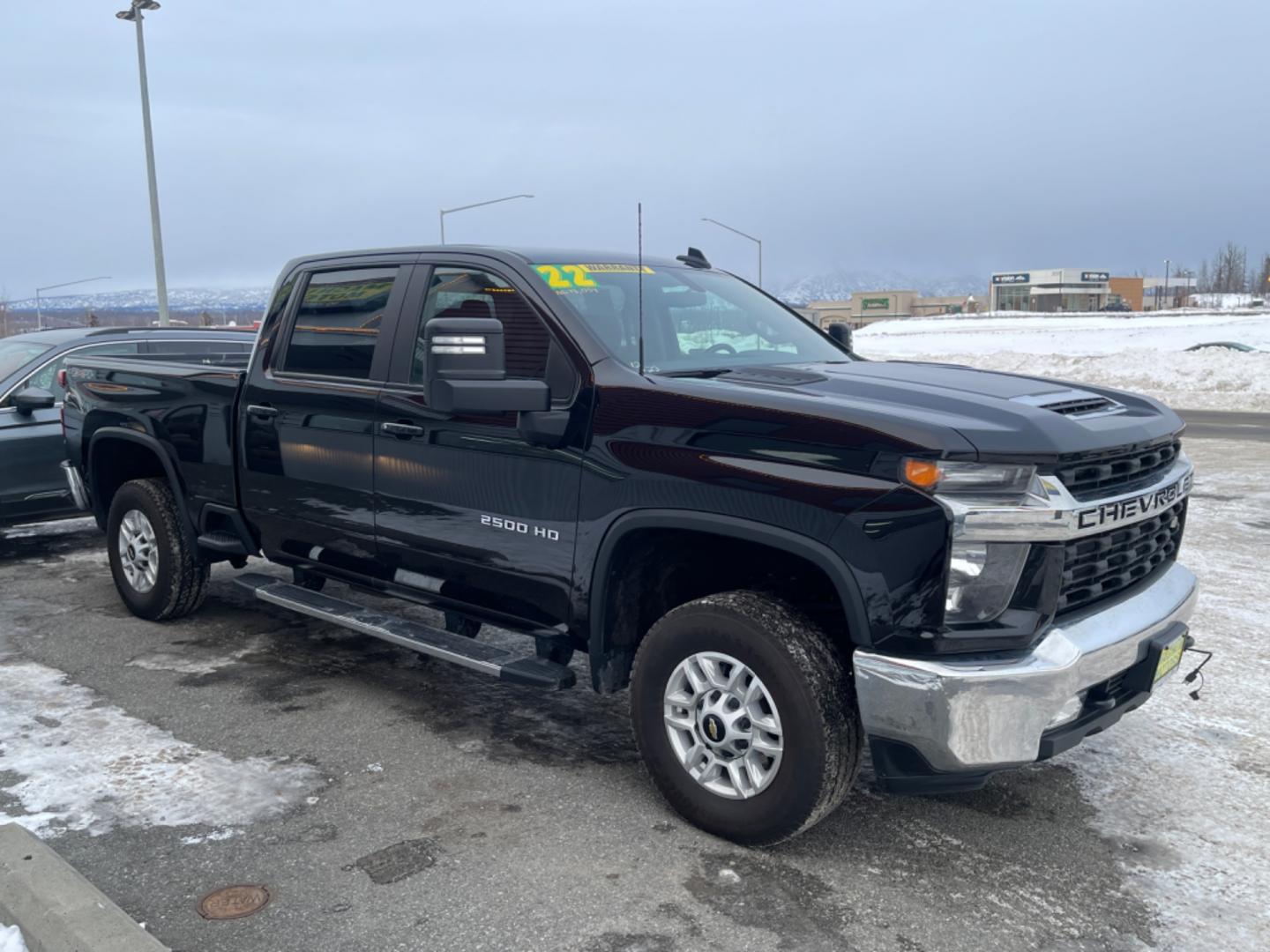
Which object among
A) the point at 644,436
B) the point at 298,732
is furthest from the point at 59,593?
the point at 644,436

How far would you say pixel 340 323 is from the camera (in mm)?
5117

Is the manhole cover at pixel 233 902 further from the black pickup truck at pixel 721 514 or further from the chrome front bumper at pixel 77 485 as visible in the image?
the chrome front bumper at pixel 77 485

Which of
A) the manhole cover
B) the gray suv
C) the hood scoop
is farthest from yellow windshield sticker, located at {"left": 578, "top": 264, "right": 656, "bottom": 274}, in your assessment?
the gray suv

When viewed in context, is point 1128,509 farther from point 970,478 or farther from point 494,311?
point 494,311

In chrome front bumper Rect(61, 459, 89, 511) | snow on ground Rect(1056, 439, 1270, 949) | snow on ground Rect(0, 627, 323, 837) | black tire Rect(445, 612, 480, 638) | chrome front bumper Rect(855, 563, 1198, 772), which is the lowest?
snow on ground Rect(1056, 439, 1270, 949)

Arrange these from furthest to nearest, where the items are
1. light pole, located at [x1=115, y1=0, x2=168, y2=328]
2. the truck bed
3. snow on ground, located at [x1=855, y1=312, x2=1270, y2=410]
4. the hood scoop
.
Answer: snow on ground, located at [x1=855, y1=312, x2=1270, y2=410] < light pole, located at [x1=115, y1=0, x2=168, y2=328] < the truck bed < the hood scoop

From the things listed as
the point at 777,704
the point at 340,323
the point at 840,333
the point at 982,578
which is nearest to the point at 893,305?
the point at 840,333

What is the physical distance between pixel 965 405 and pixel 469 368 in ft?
5.32

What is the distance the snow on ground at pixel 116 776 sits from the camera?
12.7 feet

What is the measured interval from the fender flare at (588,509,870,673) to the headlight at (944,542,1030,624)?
271 mm

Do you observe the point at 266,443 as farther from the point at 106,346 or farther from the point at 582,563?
the point at 106,346

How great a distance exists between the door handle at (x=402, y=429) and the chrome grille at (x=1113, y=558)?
2541 mm

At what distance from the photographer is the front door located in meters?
4.09

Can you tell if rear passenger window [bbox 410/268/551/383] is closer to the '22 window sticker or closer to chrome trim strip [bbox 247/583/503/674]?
the '22 window sticker
